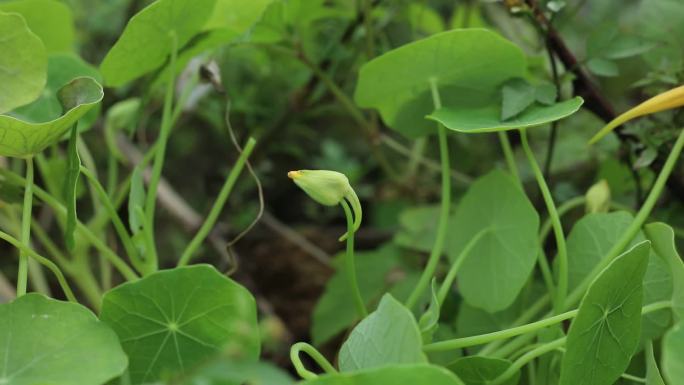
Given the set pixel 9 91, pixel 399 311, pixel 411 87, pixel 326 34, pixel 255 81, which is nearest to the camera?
pixel 399 311

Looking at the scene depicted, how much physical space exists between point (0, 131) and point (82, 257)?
0.28 m

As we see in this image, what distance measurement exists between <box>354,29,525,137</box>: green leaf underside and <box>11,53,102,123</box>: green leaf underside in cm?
26

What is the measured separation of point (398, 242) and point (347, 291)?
8cm

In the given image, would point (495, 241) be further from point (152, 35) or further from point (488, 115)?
point (152, 35)

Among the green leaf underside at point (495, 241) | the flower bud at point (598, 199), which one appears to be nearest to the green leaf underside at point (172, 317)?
the green leaf underside at point (495, 241)

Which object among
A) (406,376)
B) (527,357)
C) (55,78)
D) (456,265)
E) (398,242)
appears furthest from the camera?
(398,242)

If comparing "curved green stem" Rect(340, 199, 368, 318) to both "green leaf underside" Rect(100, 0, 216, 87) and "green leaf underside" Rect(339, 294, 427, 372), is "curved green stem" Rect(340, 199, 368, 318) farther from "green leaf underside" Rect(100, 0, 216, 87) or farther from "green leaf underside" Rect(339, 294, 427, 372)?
"green leaf underside" Rect(100, 0, 216, 87)

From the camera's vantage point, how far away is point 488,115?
639mm

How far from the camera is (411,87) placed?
2.21ft

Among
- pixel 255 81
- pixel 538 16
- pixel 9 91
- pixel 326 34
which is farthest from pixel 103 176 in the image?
pixel 538 16

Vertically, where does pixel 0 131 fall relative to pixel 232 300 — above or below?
above

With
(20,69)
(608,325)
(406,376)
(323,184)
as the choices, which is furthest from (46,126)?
(608,325)

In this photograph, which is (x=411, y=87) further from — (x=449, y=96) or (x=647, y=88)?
(x=647, y=88)

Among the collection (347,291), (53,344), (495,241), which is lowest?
(347,291)
